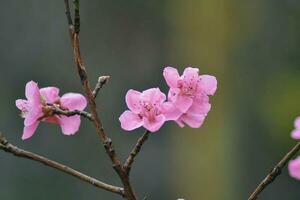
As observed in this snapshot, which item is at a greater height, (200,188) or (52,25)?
(52,25)

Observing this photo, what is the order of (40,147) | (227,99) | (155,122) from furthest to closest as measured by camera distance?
(227,99) < (40,147) < (155,122)

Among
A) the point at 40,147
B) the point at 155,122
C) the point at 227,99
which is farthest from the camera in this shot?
the point at 227,99

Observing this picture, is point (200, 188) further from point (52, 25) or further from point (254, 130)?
point (52, 25)

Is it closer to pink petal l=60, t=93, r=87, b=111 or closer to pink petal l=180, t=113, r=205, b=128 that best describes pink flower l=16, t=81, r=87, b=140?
pink petal l=60, t=93, r=87, b=111

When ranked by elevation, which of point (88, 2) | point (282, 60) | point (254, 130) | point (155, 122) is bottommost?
point (155, 122)

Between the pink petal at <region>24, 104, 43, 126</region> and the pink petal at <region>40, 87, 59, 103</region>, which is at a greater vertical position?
the pink petal at <region>40, 87, 59, 103</region>

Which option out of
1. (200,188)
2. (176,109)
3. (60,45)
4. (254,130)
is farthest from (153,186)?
(176,109)

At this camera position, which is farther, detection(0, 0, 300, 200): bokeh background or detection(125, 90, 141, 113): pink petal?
detection(0, 0, 300, 200): bokeh background

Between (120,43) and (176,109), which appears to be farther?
(120,43)

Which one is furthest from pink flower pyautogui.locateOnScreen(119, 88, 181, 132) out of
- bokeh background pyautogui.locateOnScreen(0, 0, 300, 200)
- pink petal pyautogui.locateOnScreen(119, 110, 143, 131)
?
bokeh background pyautogui.locateOnScreen(0, 0, 300, 200)
